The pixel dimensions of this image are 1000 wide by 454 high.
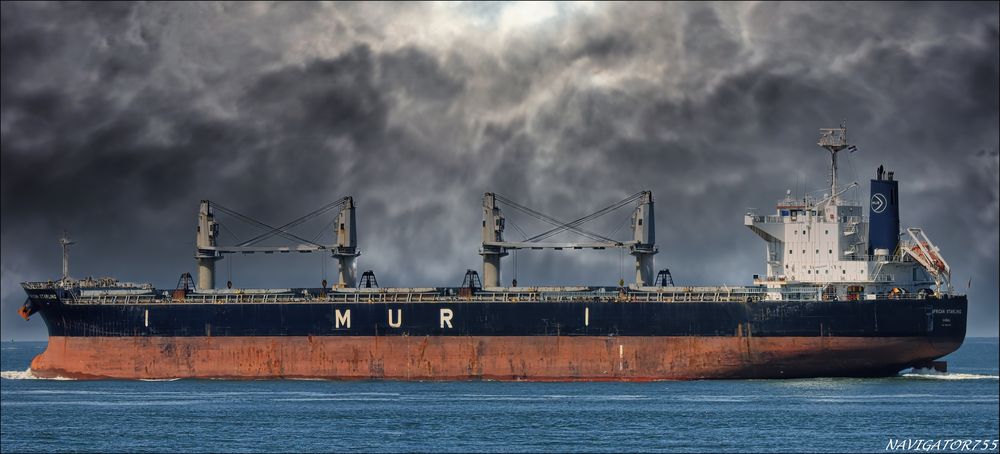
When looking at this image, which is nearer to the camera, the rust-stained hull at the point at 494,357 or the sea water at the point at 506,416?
the sea water at the point at 506,416

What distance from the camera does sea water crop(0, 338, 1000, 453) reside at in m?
49.3

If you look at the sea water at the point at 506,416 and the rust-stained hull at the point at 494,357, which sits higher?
the rust-stained hull at the point at 494,357

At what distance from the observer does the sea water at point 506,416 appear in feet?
162

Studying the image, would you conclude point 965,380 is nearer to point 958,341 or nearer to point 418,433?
point 958,341

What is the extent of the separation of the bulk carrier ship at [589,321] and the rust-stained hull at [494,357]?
2.7 inches

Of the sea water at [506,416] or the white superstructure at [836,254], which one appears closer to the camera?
the sea water at [506,416]

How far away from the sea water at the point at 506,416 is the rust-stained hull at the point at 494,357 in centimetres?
91

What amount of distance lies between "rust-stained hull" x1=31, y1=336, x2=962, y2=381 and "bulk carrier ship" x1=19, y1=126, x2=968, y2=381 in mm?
68

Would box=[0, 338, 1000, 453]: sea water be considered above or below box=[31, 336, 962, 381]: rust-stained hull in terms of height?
below

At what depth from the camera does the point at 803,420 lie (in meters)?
53.5

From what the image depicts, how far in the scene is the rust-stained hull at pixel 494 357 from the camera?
2628 inches

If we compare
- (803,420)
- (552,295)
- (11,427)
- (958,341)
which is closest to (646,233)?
(552,295)

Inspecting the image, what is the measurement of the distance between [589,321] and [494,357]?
4.89 m

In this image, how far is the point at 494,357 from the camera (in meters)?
69.7
